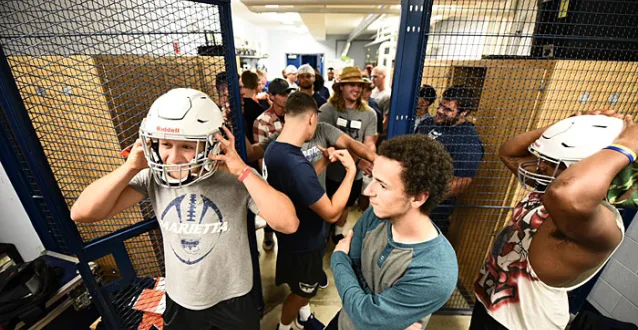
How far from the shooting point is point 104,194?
1148mm

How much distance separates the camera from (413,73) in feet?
5.38

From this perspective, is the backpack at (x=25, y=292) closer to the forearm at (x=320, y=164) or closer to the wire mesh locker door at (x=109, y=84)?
the wire mesh locker door at (x=109, y=84)

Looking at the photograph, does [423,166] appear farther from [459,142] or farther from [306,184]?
[459,142]

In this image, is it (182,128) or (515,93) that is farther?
(515,93)

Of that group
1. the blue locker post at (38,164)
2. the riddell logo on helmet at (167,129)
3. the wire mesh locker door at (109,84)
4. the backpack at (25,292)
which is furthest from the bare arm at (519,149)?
the backpack at (25,292)

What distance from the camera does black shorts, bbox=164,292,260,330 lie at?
1.41 m

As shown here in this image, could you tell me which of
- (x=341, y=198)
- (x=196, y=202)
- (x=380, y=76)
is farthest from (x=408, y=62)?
(x=380, y=76)

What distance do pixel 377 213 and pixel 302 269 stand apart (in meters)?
1.01

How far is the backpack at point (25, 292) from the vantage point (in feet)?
5.05

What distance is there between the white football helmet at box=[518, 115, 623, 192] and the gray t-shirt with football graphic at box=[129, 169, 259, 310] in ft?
4.49

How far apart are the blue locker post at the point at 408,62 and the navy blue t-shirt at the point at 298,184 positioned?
664 mm

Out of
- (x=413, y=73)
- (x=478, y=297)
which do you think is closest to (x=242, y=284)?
(x=478, y=297)

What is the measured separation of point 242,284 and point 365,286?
64 centimetres

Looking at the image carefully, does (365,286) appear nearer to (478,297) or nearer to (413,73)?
(478,297)
